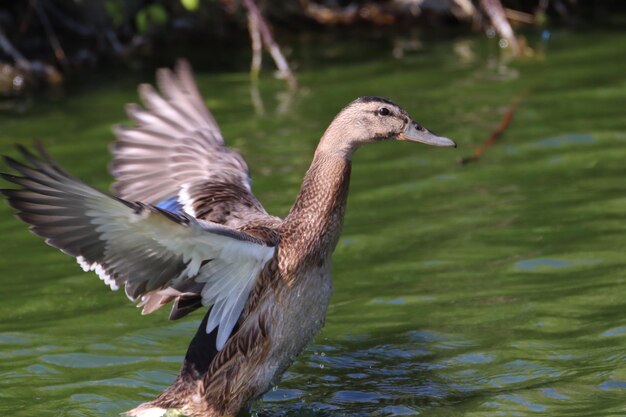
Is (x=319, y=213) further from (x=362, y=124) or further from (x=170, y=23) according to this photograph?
(x=170, y=23)

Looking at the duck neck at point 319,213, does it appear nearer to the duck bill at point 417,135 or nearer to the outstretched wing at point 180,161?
the duck bill at point 417,135

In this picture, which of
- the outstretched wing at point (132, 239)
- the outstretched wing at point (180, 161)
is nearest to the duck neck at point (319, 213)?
the outstretched wing at point (132, 239)

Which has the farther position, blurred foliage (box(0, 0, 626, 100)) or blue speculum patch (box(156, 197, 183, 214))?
blurred foliage (box(0, 0, 626, 100))

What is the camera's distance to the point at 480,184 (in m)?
8.42

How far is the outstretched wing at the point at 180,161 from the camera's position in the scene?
640 cm

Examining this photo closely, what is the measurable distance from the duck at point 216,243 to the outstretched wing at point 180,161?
0.04 ft

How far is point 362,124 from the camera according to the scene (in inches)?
226

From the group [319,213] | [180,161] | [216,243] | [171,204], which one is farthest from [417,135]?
[180,161]

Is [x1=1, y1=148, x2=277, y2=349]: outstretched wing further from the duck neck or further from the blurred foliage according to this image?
the blurred foliage

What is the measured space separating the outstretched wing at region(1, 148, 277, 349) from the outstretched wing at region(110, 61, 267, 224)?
2.72 ft

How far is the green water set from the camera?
19.4 feet

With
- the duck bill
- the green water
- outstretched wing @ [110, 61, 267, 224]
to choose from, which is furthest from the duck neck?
the green water

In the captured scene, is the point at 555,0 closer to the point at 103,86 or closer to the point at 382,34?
the point at 382,34

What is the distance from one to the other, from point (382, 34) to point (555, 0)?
197cm
